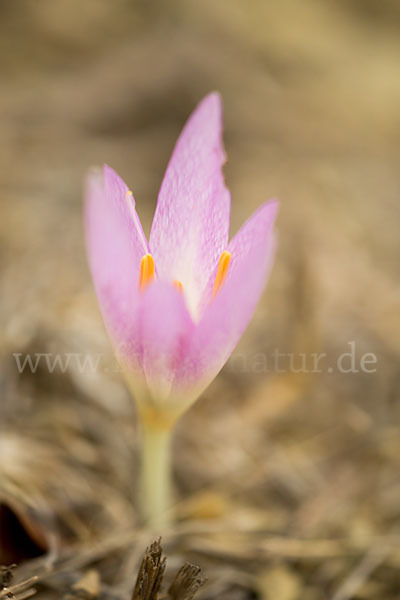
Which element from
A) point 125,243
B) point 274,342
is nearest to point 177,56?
point 274,342

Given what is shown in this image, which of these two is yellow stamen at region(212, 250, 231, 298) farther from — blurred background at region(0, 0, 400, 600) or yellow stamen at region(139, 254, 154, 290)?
blurred background at region(0, 0, 400, 600)

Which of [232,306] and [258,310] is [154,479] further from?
[258,310]

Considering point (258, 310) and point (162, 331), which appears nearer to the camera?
point (162, 331)

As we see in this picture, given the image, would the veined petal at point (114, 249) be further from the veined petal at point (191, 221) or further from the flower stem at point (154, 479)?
the flower stem at point (154, 479)

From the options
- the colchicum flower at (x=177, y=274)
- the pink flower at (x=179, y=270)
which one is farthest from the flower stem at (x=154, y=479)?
the pink flower at (x=179, y=270)

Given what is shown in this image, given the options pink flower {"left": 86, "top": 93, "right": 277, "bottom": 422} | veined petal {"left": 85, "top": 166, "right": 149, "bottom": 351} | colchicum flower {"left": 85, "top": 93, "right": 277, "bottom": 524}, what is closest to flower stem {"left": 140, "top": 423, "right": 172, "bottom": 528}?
colchicum flower {"left": 85, "top": 93, "right": 277, "bottom": 524}

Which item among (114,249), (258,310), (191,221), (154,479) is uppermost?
(258,310)

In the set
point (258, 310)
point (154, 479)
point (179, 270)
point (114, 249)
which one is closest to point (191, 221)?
point (179, 270)
